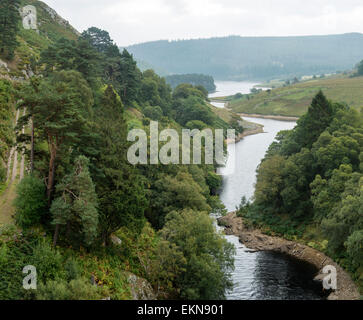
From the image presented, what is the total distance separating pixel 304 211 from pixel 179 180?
74.5 feet

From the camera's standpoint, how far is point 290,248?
57375mm

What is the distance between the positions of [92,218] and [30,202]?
16.8 ft

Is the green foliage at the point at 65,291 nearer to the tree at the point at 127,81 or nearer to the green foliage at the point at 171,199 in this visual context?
the green foliage at the point at 171,199

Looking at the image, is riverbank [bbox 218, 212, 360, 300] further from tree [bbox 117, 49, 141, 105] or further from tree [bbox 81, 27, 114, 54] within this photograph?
tree [bbox 81, 27, 114, 54]

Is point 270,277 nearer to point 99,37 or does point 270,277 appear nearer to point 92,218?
point 92,218

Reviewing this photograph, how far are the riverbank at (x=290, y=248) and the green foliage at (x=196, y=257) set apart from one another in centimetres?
1463

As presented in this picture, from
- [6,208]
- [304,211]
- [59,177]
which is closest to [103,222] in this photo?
[59,177]

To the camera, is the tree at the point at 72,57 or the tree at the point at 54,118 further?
the tree at the point at 72,57

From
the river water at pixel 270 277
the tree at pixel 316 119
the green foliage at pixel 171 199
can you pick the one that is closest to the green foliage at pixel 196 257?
the river water at pixel 270 277

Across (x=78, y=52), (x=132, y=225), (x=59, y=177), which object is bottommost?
(x=132, y=225)

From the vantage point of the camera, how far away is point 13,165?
137 feet

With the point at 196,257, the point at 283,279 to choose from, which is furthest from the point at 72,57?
the point at 283,279

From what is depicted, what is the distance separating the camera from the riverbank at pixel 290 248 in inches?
1786

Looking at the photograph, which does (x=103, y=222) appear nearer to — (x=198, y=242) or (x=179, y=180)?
(x=198, y=242)
